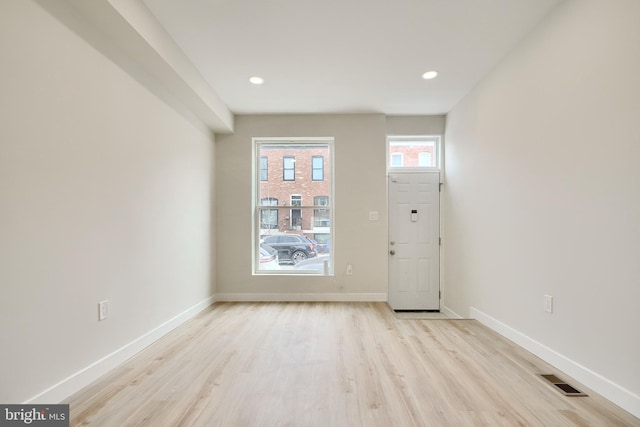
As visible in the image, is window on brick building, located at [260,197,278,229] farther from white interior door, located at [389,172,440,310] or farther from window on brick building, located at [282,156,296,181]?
white interior door, located at [389,172,440,310]

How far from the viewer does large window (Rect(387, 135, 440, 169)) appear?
15.1 ft

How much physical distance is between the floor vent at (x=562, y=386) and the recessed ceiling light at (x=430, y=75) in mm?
2870

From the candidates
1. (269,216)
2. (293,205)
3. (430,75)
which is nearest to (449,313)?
(293,205)

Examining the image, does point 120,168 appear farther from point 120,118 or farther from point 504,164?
point 504,164

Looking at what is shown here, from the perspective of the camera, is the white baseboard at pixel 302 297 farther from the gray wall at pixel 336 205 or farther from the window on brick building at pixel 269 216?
the window on brick building at pixel 269 216

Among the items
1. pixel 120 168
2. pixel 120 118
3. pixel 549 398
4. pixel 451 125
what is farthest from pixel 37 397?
pixel 451 125

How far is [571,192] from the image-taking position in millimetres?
2107

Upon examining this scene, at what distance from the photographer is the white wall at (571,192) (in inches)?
68.3

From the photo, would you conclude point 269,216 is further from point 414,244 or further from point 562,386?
point 562,386

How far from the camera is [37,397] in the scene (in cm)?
167

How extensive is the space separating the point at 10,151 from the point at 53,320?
0.98 metres

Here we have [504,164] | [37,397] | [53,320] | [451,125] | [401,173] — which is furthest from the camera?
[401,173]

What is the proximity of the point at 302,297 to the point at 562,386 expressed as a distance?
304cm

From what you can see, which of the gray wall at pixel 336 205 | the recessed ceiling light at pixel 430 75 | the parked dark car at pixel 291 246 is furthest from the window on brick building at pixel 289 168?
the recessed ceiling light at pixel 430 75
